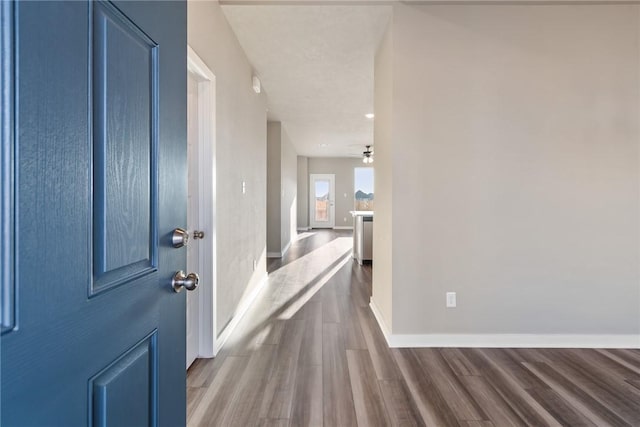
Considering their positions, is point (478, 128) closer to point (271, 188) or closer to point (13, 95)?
point (13, 95)

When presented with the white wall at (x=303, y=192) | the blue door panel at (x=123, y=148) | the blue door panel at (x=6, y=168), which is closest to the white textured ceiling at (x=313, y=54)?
the blue door panel at (x=123, y=148)

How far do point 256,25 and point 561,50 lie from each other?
242 cm

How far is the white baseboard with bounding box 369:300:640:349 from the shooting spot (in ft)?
7.94

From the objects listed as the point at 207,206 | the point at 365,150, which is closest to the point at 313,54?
the point at 207,206

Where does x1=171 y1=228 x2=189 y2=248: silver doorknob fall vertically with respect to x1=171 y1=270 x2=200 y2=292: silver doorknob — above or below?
above

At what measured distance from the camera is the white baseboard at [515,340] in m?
2.42

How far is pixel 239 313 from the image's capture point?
2.93 m

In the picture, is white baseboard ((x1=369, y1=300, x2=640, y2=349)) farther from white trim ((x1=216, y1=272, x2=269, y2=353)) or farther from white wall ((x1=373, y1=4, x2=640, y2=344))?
white trim ((x1=216, y1=272, x2=269, y2=353))

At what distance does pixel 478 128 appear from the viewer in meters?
2.43

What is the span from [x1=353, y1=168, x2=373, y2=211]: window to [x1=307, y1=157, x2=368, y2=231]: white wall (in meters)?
0.15

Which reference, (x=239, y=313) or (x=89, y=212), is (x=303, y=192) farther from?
(x=89, y=212)

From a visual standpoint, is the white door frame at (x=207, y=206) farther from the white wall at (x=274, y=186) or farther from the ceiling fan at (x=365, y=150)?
the ceiling fan at (x=365, y=150)

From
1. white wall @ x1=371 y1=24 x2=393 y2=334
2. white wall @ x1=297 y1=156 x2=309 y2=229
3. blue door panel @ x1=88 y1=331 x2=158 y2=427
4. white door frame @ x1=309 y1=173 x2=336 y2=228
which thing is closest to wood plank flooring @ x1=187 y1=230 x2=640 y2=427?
white wall @ x1=371 y1=24 x2=393 y2=334

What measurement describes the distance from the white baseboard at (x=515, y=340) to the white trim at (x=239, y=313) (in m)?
1.28
